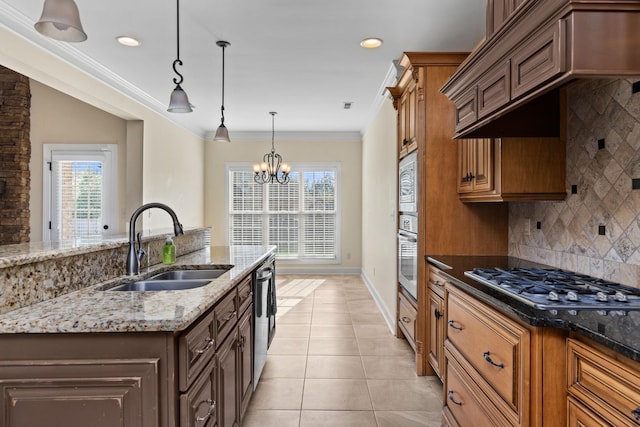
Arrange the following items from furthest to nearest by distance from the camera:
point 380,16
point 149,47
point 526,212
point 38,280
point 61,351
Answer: point 149,47 < point 380,16 < point 526,212 < point 38,280 < point 61,351

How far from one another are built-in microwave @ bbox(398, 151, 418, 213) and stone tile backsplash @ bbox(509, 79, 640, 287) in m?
0.98

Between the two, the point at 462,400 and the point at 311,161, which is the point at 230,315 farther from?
the point at 311,161

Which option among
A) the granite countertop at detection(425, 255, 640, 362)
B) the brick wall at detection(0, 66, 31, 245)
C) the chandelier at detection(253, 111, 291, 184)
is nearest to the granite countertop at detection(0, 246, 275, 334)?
the granite countertop at detection(425, 255, 640, 362)

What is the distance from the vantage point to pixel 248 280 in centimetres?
244

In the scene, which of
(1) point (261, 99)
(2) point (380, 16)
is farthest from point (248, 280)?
(1) point (261, 99)

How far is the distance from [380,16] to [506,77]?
1655 mm

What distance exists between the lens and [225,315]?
186 centimetres

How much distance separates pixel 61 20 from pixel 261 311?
2.01 metres

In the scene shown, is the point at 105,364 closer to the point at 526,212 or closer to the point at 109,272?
the point at 109,272

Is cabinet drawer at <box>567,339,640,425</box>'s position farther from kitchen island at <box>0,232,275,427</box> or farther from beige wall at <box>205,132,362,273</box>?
beige wall at <box>205,132,362,273</box>

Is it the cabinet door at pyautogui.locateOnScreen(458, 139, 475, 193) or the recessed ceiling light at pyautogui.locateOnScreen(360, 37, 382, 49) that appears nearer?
the cabinet door at pyautogui.locateOnScreen(458, 139, 475, 193)

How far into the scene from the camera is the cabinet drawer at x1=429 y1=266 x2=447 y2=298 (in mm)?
2727

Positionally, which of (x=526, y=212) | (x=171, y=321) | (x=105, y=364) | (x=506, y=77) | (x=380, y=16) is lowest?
(x=105, y=364)

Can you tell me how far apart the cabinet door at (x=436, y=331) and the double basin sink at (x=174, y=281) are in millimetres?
1515
